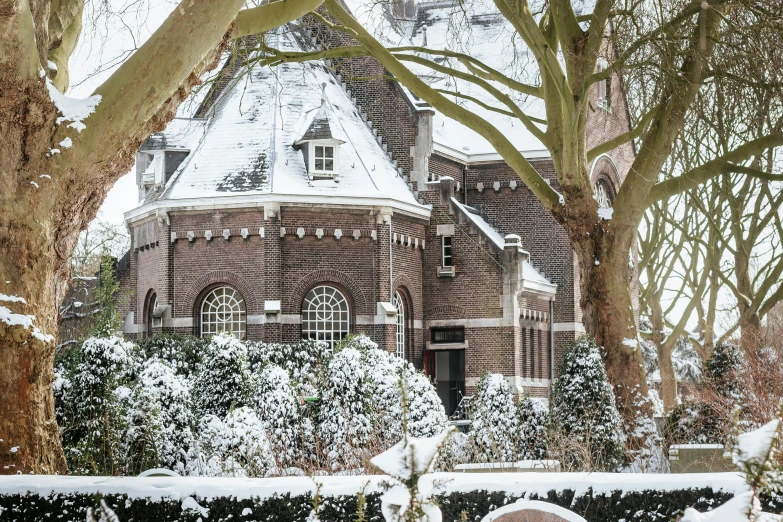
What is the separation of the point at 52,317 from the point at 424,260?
74.2 ft

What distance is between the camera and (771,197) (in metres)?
28.4

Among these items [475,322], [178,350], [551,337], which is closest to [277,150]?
[178,350]

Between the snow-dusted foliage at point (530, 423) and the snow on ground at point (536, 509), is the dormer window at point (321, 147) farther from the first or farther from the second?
the snow on ground at point (536, 509)

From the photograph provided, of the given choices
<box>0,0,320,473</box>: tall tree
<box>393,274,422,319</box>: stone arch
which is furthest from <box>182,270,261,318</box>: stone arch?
<box>0,0,320,473</box>: tall tree

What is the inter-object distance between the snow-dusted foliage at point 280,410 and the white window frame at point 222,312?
1152 cm

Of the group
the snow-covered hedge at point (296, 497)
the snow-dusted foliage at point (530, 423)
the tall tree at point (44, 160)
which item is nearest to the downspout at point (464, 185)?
the snow-dusted foliage at point (530, 423)

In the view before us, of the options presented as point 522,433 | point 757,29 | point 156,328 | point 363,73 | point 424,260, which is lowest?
point 522,433

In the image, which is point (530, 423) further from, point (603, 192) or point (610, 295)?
point (603, 192)

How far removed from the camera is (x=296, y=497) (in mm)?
7309

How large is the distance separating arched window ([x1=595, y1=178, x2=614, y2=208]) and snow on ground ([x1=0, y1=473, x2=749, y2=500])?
94.2 ft

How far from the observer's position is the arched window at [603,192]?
3584cm

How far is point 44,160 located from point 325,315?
19.7 metres

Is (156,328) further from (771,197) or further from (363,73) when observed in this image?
(771,197)

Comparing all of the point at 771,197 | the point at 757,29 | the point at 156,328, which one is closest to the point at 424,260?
the point at 156,328
